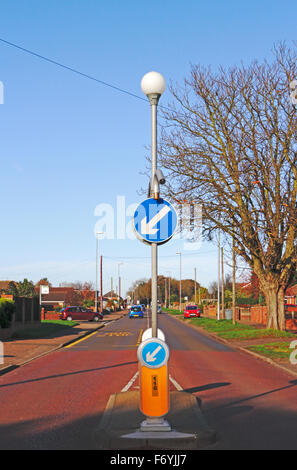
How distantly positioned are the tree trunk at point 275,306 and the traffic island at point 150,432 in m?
21.4

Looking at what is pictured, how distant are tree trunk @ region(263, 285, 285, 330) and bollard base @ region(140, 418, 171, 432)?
76.4ft

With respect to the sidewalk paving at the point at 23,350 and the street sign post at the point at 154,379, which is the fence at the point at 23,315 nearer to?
the sidewalk paving at the point at 23,350

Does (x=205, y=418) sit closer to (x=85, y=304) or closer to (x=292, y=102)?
(x=292, y=102)

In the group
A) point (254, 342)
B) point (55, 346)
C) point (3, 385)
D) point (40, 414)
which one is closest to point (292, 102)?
point (254, 342)

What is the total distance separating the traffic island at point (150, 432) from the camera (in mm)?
6949

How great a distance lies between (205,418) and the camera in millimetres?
8711

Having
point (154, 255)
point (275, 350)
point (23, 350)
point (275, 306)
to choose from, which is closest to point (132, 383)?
point (154, 255)

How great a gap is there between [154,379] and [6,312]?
21675mm

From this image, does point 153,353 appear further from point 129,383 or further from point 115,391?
point 129,383

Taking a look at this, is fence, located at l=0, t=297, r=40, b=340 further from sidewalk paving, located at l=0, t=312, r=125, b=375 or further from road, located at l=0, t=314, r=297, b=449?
road, located at l=0, t=314, r=297, b=449

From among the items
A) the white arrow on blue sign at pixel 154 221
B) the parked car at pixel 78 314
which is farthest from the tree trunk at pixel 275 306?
the parked car at pixel 78 314

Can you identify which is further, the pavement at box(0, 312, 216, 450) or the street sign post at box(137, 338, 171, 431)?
the street sign post at box(137, 338, 171, 431)

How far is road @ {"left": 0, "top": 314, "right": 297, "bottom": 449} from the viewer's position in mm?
7598

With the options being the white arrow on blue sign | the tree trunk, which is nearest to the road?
the white arrow on blue sign
